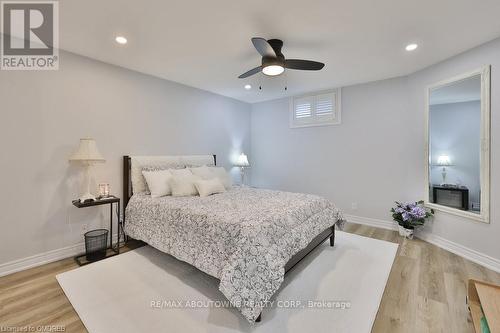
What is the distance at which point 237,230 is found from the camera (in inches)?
77.8

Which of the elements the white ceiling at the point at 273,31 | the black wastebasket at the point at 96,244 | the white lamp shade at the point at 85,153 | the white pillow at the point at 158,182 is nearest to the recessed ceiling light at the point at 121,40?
the white ceiling at the point at 273,31

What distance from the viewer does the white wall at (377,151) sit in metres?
2.82

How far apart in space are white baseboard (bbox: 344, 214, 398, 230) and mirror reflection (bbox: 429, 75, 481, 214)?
30.8 inches

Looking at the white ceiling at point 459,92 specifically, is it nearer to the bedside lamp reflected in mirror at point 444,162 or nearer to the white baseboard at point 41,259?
the bedside lamp reflected in mirror at point 444,162

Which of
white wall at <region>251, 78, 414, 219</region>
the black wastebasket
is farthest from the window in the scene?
the black wastebasket

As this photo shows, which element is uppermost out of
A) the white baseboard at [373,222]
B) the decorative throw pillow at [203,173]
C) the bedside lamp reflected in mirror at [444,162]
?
the bedside lamp reflected in mirror at [444,162]

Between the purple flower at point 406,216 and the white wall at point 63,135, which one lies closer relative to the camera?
the white wall at point 63,135

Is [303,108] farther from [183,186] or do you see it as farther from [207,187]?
[183,186]

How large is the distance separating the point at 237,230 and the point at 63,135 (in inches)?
104

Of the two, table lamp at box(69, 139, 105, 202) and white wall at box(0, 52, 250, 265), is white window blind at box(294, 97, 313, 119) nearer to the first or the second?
white wall at box(0, 52, 250, 265)

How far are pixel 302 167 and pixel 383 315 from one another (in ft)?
11.2

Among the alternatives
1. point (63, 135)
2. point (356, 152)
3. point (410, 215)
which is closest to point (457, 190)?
point (410, 215)

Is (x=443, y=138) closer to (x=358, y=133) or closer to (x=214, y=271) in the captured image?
(x=358, y=133)

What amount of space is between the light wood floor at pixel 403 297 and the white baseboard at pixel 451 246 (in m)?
0.11
